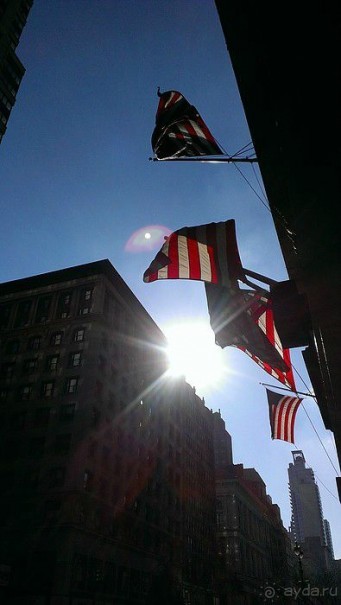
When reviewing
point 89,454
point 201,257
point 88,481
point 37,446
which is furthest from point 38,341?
point 201,257

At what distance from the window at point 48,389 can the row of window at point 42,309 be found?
8450 mm

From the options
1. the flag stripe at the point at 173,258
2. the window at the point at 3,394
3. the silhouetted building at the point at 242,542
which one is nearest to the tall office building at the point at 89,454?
the window at the point at 3,394

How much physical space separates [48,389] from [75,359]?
161 inches

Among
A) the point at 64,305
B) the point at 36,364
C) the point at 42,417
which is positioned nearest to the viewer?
the point at 42,417

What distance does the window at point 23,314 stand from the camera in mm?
51062

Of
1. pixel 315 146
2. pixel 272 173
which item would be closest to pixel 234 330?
pixel 272 173

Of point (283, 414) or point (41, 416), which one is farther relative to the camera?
point (41, 416)

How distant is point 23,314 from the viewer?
5212 cm

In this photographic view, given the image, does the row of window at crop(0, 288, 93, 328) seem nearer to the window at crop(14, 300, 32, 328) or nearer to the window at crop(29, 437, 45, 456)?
the window at crop(14, 300, 32, 328)

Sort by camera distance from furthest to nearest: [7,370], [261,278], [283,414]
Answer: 1. [7,370]
2. [283,414]
3. [261,278]

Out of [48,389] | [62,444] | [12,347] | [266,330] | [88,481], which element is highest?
[12,347]

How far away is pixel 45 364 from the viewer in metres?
45.7

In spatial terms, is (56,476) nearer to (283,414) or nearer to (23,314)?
(23,314)

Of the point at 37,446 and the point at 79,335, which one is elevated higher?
the point at 79,335
